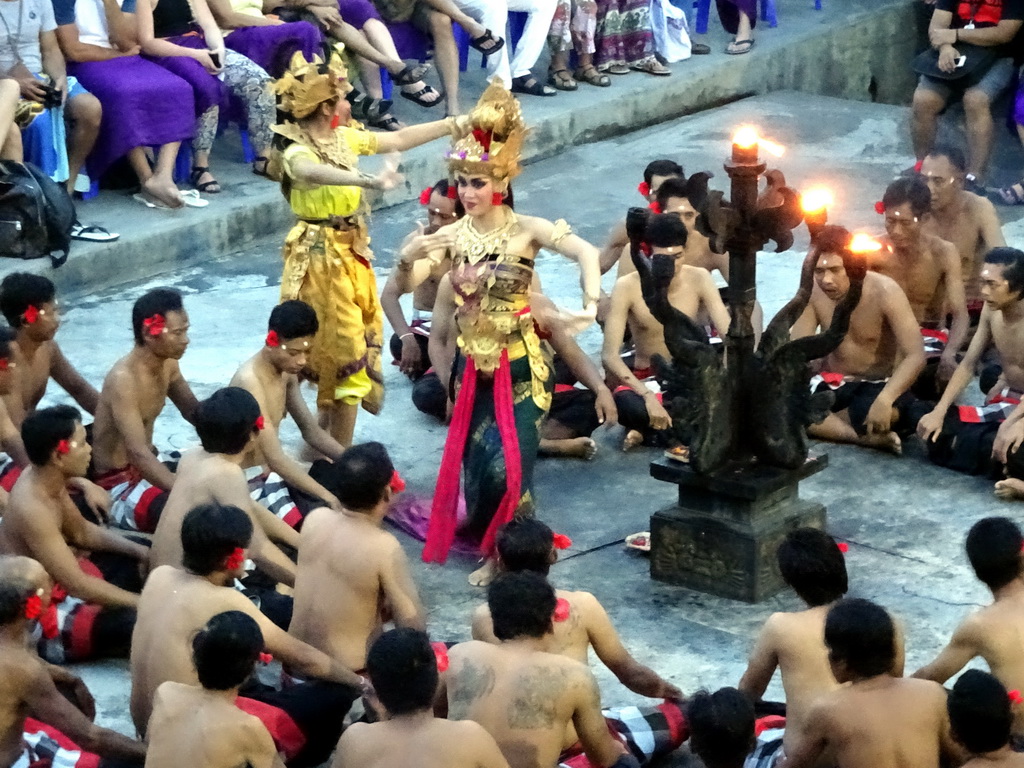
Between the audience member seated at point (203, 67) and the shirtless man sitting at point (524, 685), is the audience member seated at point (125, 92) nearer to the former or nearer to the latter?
the audience member seated at point (203, 67)

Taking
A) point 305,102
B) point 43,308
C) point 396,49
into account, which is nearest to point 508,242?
point 305,102

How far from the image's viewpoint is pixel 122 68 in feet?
31.6

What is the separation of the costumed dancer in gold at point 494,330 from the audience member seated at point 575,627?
1.23 meters

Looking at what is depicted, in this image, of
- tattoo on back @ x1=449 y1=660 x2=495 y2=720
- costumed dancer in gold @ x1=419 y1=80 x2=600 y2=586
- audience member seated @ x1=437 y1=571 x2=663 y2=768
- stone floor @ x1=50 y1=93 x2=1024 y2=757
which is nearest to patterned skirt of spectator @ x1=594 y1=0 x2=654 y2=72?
stone floor @ x1=50 y1=93 x2=1024 y2=757

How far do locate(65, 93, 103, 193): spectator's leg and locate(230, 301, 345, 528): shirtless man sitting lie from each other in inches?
139

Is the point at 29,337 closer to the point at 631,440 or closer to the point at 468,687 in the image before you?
the point at 631,440

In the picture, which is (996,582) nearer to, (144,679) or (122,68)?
(144,679)

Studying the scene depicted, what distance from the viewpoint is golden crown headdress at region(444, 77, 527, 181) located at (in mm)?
5910

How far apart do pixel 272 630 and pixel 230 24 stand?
639 cm

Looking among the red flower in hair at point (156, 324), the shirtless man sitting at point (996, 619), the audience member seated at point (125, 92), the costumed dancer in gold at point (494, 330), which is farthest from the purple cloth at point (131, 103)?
the shirtless man sitting at point (996, 619)

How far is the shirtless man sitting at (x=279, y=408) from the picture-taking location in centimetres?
616

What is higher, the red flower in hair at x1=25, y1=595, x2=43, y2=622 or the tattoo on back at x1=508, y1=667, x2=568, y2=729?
the red flower in hair at x1=25, y1=595, x2=43, y2=622

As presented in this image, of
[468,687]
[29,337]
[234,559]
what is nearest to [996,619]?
[468,687]

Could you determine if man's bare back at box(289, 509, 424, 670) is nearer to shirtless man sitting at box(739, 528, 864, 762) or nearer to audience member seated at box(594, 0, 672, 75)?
shirtless man sitting at box(739, 528, 864, 762)
